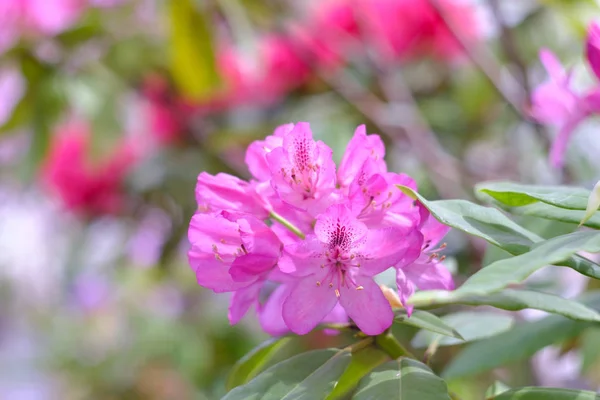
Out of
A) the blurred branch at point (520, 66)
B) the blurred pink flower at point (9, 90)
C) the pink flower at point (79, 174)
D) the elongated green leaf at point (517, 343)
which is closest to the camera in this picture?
the elongated green leaf at point (517, 343)

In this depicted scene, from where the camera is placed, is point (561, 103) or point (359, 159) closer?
point (359, 159)

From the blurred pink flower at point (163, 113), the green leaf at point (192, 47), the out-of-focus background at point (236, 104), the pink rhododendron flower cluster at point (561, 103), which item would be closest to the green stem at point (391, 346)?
the pink rhododendron flower cluster at point (561, 103)

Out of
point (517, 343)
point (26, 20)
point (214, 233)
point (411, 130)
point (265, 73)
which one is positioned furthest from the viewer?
point (265, 73)

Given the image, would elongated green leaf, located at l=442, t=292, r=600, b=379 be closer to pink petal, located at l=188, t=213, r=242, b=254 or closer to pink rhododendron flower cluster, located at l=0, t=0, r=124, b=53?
pink petal, located at l=188, t=213, r=242, b=254

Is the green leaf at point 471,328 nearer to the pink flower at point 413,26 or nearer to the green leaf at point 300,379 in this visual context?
the green leaf at point 300,379

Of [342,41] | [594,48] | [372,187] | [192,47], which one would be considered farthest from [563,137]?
[342,41]

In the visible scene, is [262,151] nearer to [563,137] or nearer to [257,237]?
[257,237]

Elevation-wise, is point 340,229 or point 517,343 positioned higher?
point 340,229

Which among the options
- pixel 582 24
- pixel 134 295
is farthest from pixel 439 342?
pixel 134 295
